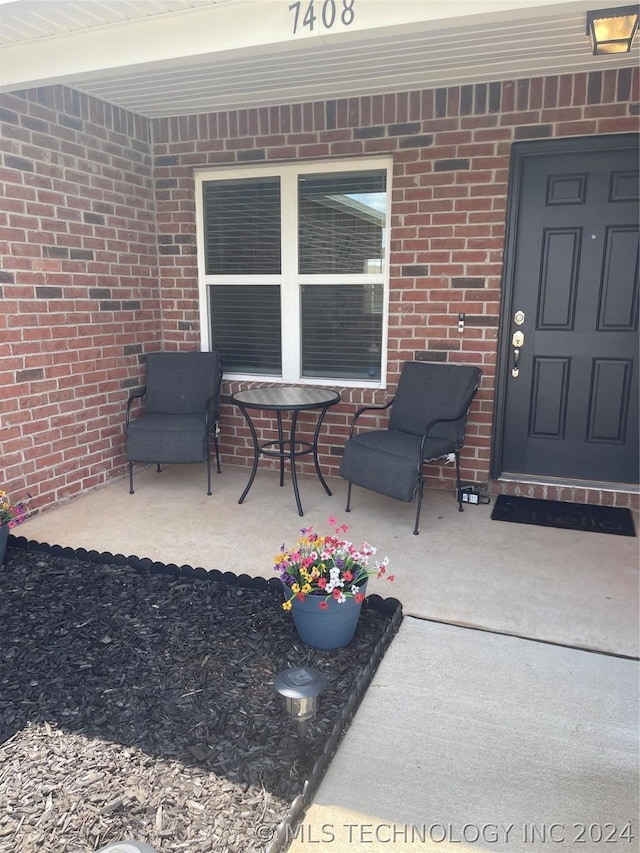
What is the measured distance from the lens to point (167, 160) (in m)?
4.58

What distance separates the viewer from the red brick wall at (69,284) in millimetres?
3479

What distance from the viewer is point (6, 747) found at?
1.85 metres

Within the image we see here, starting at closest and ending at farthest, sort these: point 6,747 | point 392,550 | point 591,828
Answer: point 591,828, point 6,747, point 392,550

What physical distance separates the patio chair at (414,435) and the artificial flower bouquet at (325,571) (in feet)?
3.65

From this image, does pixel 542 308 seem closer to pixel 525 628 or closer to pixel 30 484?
pixel 525 628

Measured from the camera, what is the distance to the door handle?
3961mm

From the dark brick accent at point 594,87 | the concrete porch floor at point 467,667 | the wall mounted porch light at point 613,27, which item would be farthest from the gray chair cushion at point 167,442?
the dark brick accent at point 594,87

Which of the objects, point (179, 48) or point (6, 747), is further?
point (179, 48)

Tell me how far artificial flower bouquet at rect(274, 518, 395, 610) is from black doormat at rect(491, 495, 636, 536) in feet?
5.54

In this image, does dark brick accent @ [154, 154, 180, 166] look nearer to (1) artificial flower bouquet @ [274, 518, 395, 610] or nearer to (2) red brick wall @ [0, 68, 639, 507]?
(2) red brick wall @ [0, 68, 639, 507]

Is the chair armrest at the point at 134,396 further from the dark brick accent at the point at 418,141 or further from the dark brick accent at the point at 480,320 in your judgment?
the dark brick accent at the point at 418,141

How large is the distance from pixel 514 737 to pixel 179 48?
2799mm

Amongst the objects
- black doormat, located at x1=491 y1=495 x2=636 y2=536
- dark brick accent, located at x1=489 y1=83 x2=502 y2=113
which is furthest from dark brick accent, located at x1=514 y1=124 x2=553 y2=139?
black doormat, located at x1=491 y1=495 x2=636 y2=536

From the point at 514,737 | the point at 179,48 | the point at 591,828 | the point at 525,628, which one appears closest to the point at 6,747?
the point at 514,737
